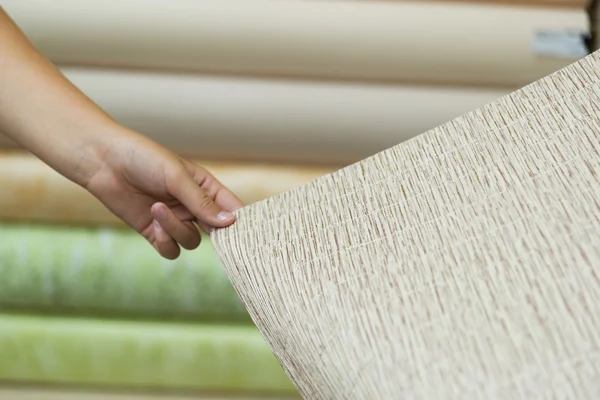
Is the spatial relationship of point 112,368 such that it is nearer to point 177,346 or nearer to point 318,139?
point 177,346

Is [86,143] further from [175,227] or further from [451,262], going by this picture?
[451,262]

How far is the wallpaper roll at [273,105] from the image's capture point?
109cm

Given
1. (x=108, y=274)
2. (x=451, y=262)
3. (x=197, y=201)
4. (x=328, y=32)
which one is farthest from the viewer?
(x=108, y=274)

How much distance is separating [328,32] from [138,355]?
2.27ft

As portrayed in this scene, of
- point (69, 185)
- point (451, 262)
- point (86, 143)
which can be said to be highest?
point (69, 185)

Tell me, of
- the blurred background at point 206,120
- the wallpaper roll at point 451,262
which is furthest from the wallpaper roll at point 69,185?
the wallpaper roll at point 451,262

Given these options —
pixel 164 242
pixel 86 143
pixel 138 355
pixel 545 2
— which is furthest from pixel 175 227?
pixel 545 2

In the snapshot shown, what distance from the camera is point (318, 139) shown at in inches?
43.5

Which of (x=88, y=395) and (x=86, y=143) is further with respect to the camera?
(x=88, y=395)

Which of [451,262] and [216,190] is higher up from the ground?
[216,190]

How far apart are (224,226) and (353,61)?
664mm

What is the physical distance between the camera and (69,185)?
1.14 m

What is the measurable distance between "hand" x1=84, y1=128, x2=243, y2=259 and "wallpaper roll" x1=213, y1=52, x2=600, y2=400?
0.23 m

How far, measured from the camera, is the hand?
675 millimetres
